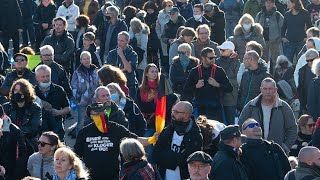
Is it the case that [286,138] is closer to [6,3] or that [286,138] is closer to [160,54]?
[160,54]

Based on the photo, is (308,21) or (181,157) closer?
(181,157)

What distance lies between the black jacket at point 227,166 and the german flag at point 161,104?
1899mm

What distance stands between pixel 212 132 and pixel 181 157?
0.67 m

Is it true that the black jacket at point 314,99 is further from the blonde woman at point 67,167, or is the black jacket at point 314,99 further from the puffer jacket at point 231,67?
the blonde woman at point 67,167

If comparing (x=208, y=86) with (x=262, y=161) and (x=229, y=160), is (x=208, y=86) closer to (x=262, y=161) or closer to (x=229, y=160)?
(x=262, y=161)

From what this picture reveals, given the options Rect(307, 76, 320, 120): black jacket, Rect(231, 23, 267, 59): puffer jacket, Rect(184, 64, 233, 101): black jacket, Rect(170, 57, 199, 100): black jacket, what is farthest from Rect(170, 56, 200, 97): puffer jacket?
Rect(307, 76, 320, 120): black jacket

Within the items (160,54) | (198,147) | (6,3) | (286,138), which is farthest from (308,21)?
(198,147)

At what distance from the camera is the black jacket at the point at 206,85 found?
13586 mm

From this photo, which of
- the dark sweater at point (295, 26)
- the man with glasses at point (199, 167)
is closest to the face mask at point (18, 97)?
the man with glasses at point (199, 167)

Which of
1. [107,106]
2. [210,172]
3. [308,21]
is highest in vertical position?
[308,21]

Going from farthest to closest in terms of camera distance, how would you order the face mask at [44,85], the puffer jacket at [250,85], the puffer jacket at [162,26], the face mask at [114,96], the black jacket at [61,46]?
the puffer jacket at [162,26]
the black jacket at [61,46]
the puffer jacket at [250,85]
the face mask at [44,85]
the face mask at [114,96]

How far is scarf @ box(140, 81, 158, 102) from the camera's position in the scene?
13039mm

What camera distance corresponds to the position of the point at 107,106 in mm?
11305

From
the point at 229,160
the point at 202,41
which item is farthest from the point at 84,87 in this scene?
the point at 229,160
